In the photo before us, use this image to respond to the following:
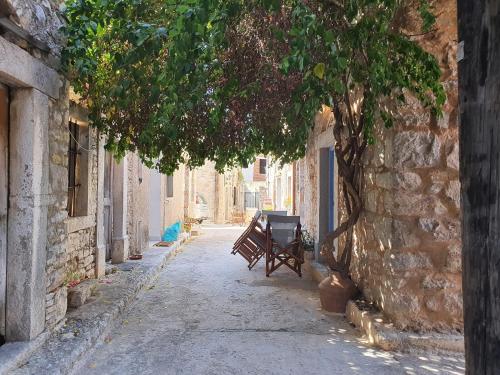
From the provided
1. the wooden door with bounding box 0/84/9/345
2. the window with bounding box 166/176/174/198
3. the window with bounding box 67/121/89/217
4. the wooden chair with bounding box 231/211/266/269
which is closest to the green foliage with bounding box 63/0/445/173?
the window with bounding box 67/121/89/217

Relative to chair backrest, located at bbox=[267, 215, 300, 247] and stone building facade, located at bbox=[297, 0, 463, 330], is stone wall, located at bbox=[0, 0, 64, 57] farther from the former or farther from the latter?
chair backrest, located at bbox=[267, 215, 300, 247]

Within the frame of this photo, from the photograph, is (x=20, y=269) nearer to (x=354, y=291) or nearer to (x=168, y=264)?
(x=354, y=291)

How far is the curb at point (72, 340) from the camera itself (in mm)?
2713

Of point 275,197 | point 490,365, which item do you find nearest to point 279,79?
point 490,365

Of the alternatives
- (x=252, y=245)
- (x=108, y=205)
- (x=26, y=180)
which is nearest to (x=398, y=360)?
(x=26, y=180)

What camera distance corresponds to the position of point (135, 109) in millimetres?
4551

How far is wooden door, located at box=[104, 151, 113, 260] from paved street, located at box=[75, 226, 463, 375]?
1.29 m

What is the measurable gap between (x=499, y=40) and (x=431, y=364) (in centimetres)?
265

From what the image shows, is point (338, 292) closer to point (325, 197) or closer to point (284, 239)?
point (284, 239)

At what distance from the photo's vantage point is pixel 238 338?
141 inches

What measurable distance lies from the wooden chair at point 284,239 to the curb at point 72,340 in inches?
83.0

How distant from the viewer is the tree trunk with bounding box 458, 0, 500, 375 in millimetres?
1104

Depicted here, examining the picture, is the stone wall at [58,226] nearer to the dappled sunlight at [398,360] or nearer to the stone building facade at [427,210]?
the dappled sunlight at [398,360]

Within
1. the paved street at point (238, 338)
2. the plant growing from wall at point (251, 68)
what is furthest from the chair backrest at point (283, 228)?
the plant growing from wall at point (251, 68)
